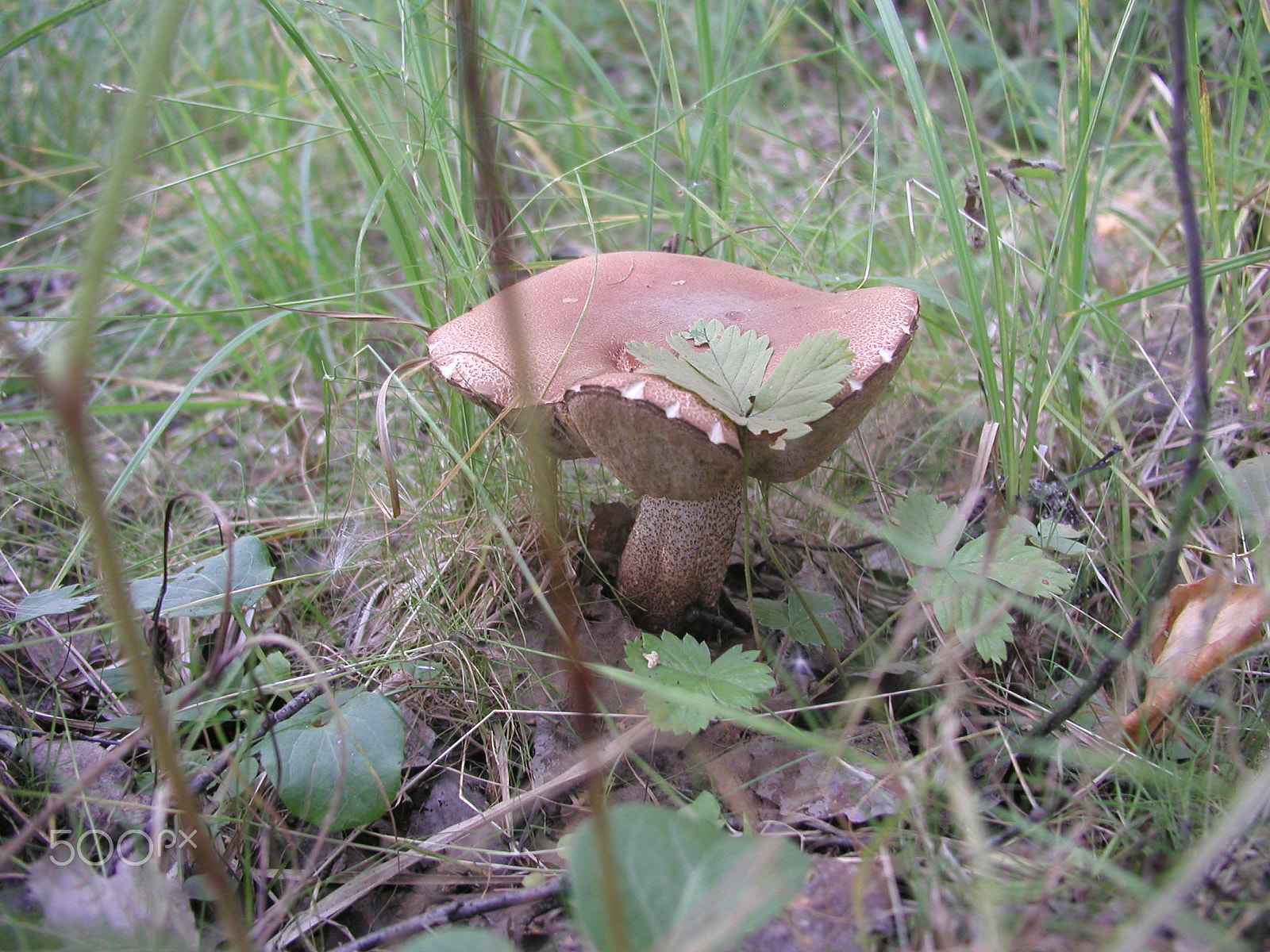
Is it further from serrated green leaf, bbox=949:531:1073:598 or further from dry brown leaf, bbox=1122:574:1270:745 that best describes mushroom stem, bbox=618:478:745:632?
dry brown leaf, bbox=1122:574:1270:745

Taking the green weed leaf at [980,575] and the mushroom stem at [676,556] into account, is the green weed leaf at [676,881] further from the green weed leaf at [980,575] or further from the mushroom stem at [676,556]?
the mushroom stem at [676,556]

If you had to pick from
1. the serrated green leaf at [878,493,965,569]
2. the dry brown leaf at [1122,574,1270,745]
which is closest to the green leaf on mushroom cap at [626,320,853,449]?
the serrated green leaf at [878,493,965,569]

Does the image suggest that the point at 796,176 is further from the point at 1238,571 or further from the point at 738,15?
the point at 1238,571

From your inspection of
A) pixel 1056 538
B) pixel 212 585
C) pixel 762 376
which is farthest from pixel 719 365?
pixel 212 585

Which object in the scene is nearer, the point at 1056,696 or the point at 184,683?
the point at 1056,696

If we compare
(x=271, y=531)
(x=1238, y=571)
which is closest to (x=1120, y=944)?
(x=1238, y=571)

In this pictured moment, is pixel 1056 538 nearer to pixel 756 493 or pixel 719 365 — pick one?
pixel 756 493
